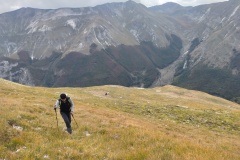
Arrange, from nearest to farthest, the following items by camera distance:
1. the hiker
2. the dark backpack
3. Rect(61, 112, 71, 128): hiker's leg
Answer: Rect(61, 112, 71, 128): hiker's leg < the hiker < the dark backpack

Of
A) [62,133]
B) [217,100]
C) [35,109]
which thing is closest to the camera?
[62,133]

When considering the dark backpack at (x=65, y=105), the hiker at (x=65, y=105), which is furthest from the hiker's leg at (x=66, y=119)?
the dark backpack at (x=65, y=105)

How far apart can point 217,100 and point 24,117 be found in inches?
3145

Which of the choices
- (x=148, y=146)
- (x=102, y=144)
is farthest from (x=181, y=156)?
(x=102, y=144)

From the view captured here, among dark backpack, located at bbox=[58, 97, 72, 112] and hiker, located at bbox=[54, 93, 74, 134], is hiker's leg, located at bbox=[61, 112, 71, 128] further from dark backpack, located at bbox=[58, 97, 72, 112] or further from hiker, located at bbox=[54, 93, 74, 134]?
dark backpack, located at bbox=[58, 97, 72, 112]

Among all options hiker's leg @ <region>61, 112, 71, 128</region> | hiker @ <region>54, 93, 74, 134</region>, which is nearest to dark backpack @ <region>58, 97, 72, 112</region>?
hiker @ <region>54, 93, 74, 134</region>

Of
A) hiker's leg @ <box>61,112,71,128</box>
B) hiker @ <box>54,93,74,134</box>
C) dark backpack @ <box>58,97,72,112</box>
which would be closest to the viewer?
hiker's leg @ <box>61,112,71,128</box>

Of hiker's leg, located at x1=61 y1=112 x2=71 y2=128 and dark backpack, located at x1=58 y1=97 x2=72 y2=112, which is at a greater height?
dark backpack, located at x1=58 y1=97 x2=72 y2=112

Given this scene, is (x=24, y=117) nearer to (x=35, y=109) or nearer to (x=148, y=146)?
(x=35, y=109)

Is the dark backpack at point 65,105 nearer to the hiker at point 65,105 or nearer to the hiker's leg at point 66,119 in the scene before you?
the hiker at point 65,105

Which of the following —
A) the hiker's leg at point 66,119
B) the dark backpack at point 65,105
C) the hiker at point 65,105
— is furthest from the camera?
the dark backpack at point 65,105

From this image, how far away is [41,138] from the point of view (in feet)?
51.8

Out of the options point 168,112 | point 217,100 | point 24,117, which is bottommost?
point 217,100

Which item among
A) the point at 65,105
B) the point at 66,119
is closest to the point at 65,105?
the point at 65,105
